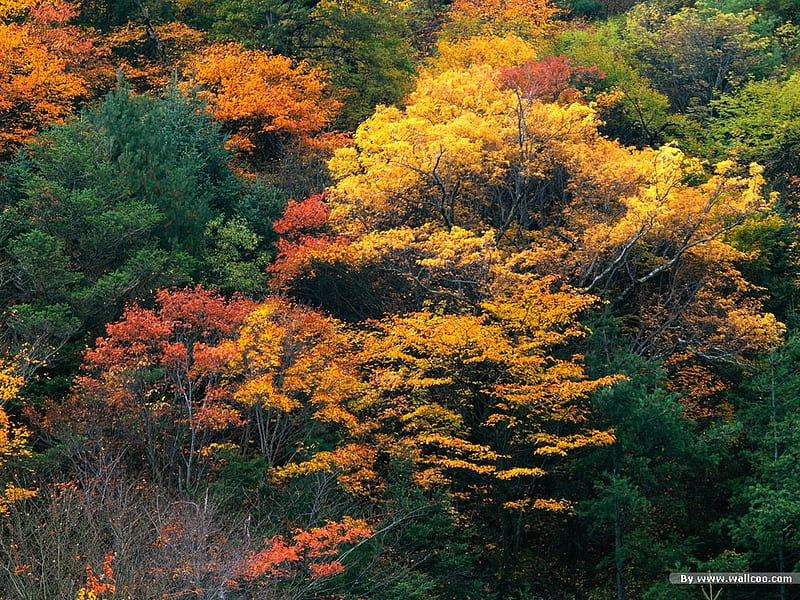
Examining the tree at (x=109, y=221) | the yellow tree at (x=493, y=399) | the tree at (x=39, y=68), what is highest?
the tree at (x=39, y=68)

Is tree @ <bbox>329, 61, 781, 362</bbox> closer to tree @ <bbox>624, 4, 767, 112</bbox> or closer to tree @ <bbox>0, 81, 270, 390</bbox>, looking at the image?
tree @ <bbox>0, 81, 270, 390</bbox>

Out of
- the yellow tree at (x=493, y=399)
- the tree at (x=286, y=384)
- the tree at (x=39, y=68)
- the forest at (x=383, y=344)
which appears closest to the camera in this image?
the forest at (x=383, y=344)

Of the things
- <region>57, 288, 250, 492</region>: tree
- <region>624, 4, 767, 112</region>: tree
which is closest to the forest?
<region>57, 288, 250, 492</region>: tree

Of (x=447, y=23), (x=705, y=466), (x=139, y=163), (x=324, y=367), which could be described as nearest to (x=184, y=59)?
(x=139, y=163)

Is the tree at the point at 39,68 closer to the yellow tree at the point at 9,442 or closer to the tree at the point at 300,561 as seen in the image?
the yellow tree at the point at 9,442

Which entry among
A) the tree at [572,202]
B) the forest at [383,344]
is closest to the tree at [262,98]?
the forest at [383,344]

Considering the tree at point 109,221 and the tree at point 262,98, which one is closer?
the tree at point 109,221

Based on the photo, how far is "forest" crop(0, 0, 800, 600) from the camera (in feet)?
58.4

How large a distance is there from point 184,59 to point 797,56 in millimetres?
25111

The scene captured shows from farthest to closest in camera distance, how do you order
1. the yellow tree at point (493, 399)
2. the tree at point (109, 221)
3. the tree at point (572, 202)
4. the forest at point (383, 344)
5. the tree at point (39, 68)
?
the tree at point (39, 68) < the tree at point (572, 202) < the tree at point (109, 221) < the yellow tree at point (493, 399) < the forest at point (383, 344)

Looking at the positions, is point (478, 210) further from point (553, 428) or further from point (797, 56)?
point (797, 56)

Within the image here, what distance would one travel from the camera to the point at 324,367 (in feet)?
66.2

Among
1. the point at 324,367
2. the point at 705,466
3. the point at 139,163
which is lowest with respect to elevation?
the point at 705,466

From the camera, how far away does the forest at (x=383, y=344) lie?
17.8m
